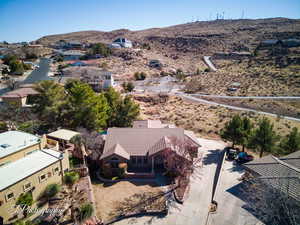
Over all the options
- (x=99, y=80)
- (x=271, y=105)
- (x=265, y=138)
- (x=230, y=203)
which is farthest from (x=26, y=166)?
(x=271, y=105)

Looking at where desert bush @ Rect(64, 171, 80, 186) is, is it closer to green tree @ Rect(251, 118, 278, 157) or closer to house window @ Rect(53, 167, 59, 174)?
house window @ Rect(53, 167, 59, 174)

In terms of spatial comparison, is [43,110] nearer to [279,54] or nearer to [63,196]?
[63,196]

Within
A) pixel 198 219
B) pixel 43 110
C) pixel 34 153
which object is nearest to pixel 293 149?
pixel 198 219

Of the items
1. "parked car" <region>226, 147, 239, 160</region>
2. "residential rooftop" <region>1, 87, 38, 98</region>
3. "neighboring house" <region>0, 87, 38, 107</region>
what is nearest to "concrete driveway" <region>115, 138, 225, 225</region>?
"parked car" <region>226, 147, 239, 160</region>

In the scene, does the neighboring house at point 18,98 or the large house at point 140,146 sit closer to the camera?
the large house at point 140,146

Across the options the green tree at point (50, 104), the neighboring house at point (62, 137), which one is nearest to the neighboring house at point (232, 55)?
the green tree at point (50, 104)

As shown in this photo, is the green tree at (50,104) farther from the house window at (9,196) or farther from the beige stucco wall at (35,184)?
the house window at (9,196)

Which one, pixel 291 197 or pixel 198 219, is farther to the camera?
pixel 198 219
